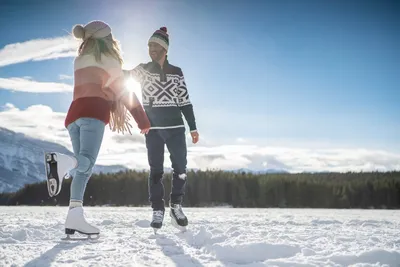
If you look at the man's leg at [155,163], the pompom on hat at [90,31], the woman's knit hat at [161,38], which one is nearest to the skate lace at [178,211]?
the man's leg at [155,163]

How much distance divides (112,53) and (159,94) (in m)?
0.79

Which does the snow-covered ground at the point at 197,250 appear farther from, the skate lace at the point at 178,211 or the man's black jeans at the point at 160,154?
the man's black jeans at the point at 160,154

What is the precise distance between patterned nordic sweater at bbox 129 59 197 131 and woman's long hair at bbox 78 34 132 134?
391 mm

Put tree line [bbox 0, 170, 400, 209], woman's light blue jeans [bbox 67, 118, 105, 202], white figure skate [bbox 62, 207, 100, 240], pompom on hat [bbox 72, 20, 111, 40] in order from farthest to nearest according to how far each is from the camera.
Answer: tree line [bbox 0, 170, 400, 209], pompom on hat [bbox 72, 20, 111, 40], woman's light blue jeans [bbox 67, 118, 105, 202], white figure skate [bbox 62, 207, 100, 240]

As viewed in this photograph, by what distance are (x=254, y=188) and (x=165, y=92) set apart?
10.4 meters

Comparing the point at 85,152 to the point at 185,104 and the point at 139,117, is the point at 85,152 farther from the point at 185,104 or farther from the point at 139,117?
the point at 185,104

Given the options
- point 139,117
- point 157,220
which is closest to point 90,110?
point 139,117

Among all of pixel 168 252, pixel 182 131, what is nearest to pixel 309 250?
pixel 168 252

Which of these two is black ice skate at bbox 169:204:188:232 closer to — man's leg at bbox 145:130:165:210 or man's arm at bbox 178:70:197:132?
man's leg at bbox 145:130:165:210

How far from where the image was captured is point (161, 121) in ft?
15.5

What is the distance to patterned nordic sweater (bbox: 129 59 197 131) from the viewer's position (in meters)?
4.76

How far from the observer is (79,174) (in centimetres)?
385

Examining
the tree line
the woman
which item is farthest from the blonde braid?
the tree line

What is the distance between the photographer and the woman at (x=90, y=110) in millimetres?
3656
